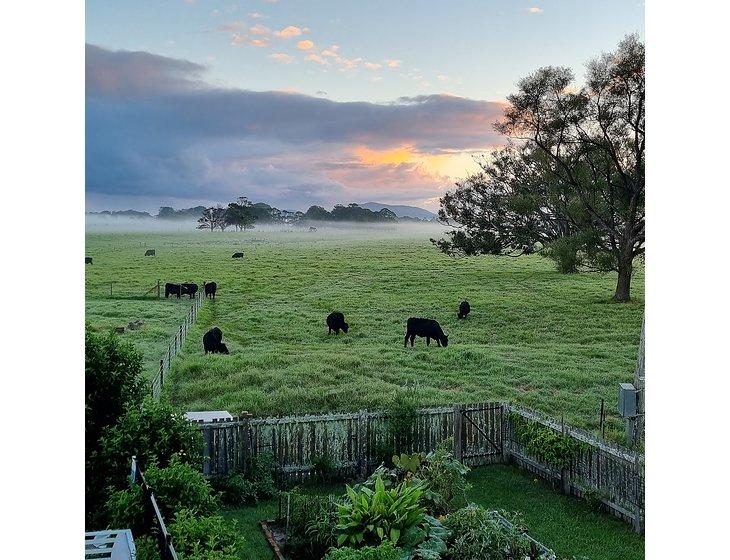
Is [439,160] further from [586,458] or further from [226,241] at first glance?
[586,458]

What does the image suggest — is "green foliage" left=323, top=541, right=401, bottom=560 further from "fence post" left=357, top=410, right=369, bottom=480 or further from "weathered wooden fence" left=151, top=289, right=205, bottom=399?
"weathered wooden fence" left=151, top=289, right=205, bottom=399

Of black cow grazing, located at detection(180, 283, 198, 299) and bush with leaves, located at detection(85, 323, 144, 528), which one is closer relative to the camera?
bush with leaves, located at detection(85, 323, 144, 528)

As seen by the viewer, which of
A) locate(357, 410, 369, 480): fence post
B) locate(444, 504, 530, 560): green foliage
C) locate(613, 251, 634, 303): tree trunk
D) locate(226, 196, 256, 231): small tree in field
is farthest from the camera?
locate(613, 251, 634, 303): tree trunk

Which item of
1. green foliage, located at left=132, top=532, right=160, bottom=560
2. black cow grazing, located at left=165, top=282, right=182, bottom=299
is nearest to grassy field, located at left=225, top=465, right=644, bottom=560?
green foliage, located at left=132, top=532, right=160, bottom=560

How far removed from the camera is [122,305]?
583 centimetres

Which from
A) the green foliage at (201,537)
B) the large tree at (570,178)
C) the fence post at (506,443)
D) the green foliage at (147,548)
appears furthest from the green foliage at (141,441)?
the large tree at (570,178)

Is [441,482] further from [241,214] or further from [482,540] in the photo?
[241,214]

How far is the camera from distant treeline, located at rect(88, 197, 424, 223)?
571 cm

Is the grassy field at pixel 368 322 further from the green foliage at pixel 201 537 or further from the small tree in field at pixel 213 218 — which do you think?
the green foliage at pixel 201 537

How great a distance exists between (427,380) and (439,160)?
2.01m

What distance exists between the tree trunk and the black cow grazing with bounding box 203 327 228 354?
360cm

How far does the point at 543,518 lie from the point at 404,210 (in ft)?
9.45
